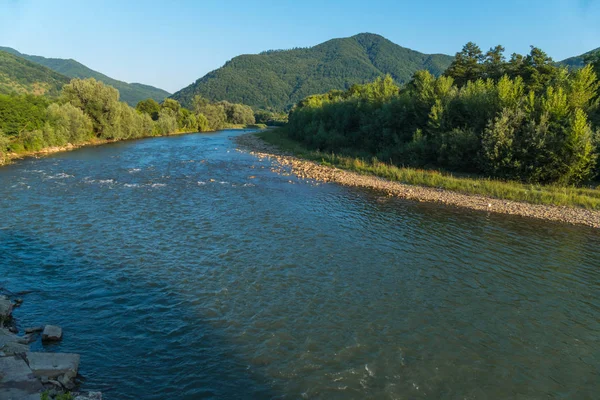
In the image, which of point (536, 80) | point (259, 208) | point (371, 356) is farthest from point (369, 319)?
point (536, 80)

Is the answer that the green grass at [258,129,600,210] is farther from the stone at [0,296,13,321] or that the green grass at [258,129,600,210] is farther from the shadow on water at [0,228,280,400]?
the stone at [0,296,13,321]

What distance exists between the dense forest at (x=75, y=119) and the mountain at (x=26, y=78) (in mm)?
87133

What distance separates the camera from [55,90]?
166875 mm

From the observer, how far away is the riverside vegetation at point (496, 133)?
28188mm

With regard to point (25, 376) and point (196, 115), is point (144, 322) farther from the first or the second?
point (196, 115)

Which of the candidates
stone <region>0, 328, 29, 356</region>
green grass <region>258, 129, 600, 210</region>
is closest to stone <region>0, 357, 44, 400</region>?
stone <region>0, 328, 29, 356</region>

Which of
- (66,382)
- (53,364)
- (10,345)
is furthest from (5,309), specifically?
(66,382)

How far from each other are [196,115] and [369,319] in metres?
112

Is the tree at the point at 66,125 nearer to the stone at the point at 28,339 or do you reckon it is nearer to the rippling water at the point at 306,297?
the rippling water at the point at 306,297

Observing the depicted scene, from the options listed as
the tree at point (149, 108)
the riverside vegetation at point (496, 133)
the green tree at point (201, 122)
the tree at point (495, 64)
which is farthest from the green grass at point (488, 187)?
the green tree at point (201, 122)

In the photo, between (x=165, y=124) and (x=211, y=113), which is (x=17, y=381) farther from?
(x=211, y=113)

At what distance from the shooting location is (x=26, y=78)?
166m

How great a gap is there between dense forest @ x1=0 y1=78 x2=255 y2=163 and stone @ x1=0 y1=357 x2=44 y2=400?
41.5 m

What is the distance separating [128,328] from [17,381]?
3.56 meters
